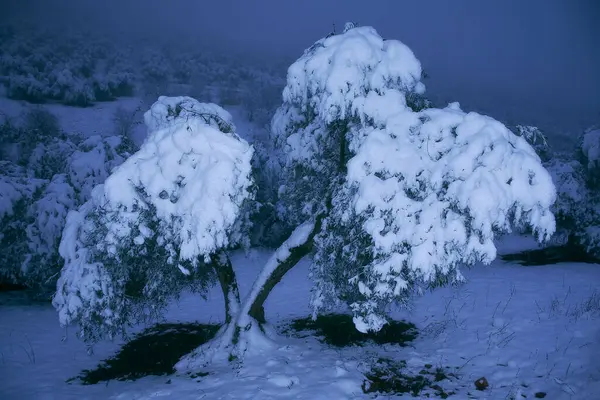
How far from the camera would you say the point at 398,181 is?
6.18 metres

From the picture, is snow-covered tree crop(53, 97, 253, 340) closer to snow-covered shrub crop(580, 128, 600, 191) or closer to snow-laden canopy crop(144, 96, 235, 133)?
snow-laden canopy crop(144, 96, 235, 133)

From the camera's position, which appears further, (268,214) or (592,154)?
(268,214)

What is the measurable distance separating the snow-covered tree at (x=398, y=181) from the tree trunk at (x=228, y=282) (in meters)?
1.37

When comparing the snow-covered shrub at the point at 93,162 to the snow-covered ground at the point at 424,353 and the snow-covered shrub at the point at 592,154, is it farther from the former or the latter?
the snow-covered shrub at the point at 592,154

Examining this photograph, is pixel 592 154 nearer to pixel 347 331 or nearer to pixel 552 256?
pixel 552 256

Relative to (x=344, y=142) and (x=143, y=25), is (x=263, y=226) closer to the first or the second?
(x=344, y=142)

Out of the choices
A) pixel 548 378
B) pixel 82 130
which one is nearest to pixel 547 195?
pixel 548 378

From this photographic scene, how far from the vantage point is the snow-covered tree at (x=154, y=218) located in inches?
247

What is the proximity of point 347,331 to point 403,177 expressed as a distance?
17.3ft

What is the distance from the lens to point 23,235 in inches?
521

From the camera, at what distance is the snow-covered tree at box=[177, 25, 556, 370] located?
575 cm

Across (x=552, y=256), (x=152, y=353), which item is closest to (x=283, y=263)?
(x=152, y=353)

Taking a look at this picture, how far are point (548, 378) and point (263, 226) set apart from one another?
15.9 metres

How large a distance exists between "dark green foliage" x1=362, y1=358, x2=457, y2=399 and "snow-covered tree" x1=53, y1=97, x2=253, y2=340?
12.5ft
